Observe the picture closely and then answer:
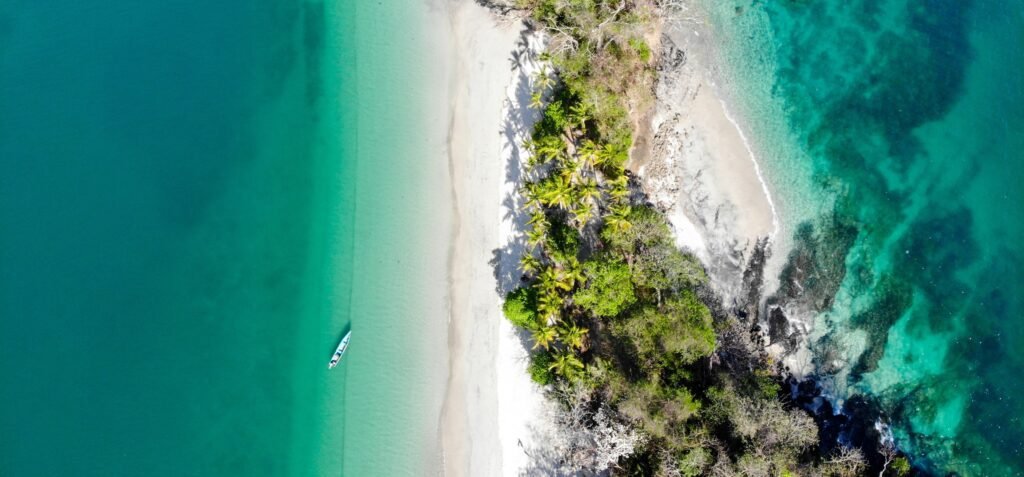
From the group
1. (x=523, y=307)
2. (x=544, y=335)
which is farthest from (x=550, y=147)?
(x=544, y=335)

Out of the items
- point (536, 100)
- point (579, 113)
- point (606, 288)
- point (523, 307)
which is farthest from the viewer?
point (536, 100)

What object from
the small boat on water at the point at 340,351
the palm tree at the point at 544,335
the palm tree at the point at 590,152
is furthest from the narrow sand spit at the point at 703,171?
the small boat on water at the point at 340,351

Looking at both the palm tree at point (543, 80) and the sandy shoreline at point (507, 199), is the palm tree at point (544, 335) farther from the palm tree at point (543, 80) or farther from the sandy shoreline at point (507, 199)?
the palm tree at point (543, 80)

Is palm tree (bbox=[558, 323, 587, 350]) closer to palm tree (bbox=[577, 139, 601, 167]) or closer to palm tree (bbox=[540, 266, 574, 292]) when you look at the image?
palm tree (bbox=[540, 266, 574, 292])

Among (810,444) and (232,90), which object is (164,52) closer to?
(232,90)

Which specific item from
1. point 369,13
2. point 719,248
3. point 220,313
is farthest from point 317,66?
point 719,248

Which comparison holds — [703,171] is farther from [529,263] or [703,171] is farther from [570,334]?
[570,334]
